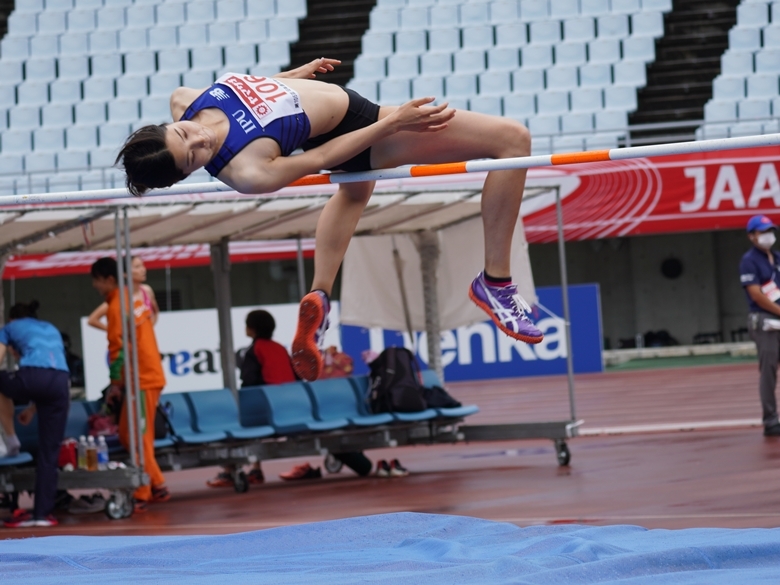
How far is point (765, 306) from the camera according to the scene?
353 inches

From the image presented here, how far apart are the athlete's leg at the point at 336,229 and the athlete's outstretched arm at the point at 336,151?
50cm

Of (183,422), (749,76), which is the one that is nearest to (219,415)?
(183,422)

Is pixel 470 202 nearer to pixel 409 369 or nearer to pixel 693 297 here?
pixel 409 369

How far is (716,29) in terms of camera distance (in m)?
17.6

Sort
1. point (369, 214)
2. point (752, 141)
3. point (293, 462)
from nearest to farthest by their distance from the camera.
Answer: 1. point (752, 141)
2. point (369, 214)
3. point (293, 462)

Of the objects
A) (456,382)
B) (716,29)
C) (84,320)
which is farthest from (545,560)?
(716,29)

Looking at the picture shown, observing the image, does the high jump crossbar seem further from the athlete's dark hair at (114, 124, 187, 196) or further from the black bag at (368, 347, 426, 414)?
the black bag at (368, 347, 426, 414)

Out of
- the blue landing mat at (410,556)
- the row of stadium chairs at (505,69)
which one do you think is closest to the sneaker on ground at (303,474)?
the blue landing mat at (410,556)

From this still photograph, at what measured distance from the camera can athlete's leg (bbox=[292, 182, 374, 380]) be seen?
12.8 feet

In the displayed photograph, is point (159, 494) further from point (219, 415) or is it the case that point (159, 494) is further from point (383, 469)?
point (383, 469)

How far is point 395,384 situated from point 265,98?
5815 millimetres

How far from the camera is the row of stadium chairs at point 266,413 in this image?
814 cm

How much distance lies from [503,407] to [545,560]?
976cm

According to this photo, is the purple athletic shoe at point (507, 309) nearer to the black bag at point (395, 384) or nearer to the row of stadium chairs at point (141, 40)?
the black bag at point (395, 384)
